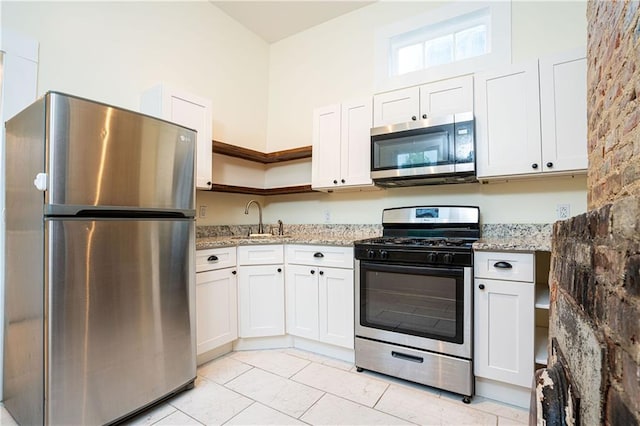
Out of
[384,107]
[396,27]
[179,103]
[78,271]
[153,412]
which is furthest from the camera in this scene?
[396,27]

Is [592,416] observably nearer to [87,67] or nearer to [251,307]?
[251,307]

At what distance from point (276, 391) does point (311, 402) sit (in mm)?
259

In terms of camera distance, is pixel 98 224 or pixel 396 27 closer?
pixel 98 224

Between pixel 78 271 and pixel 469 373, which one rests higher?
pixel 78 271

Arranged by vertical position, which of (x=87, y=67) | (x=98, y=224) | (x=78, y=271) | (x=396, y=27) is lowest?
(x=78, y=271)

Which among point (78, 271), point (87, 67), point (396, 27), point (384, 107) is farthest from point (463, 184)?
point (87, 67)

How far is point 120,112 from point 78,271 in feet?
2.69

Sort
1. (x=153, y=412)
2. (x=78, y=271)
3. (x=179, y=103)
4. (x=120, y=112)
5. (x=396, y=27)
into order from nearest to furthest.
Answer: (x=78, y=271) < (x=120, y=112) < (x=153, y=412) < (x=179, y=103) < (x=396, y=27)

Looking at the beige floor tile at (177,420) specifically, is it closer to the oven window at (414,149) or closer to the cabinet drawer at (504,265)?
the cabinet drawer at (504,265)

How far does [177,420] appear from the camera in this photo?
1.69 meters

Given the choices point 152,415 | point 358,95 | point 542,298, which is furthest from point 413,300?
point 358,95

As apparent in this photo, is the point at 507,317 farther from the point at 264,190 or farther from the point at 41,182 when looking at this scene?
the point at 41,182

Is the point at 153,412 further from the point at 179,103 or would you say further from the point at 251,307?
the point at 179,103

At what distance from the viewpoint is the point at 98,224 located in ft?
4.96
